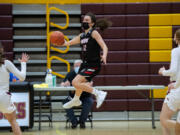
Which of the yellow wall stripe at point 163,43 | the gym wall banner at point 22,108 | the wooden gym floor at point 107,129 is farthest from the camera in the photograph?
the yellow wall stripe at point 163,43

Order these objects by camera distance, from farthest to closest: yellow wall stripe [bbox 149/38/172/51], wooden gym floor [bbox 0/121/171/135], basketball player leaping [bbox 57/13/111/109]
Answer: yellow wall stripe [bbox 149/38/172/51]
wooden gym floor [bbox 0/121/171/135]
basketball player leaping [bbox 57/13/111/109]

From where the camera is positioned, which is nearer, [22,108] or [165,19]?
[22,108]

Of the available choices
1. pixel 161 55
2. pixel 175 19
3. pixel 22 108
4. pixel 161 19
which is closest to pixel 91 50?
pixel 22 108

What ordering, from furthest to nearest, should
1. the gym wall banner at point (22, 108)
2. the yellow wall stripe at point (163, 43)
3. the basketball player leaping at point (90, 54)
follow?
the yellow wall stripe at point (163, 43), the gym wall banner at point (22, 108), the basketball player leaping at point (90, 54)

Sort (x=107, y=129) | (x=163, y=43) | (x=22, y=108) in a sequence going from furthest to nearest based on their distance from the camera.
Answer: (x=163, y=43) < (x=107, y=129) < (x=22, y=108)

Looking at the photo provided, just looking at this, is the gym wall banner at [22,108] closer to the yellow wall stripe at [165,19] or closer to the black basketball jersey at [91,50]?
the black basketball jersey at [91,50]

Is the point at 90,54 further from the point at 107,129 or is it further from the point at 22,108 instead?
the point at 107,129

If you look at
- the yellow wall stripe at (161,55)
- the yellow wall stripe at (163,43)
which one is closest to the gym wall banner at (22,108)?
the yellow wall stripe at (161,55)

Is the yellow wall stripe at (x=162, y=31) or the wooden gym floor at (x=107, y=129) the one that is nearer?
the wooden gym floor at (x=107, y=129)

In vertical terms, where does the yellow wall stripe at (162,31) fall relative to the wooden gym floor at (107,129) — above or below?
above

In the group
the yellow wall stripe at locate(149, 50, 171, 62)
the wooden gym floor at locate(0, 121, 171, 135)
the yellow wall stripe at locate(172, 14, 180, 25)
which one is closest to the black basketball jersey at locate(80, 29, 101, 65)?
the wooden gym floor at locate(0, 121, 171, 135)

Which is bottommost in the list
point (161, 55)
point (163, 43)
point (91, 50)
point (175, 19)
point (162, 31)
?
point (161, 55)

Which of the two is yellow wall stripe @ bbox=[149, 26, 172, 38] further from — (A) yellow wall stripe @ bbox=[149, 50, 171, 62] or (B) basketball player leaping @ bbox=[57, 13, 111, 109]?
(B) basketball player leaping @ bbox=[57, 13, 111, 109]

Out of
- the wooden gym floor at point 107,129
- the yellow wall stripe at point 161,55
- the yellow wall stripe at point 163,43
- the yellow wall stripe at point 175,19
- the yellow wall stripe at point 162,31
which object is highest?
the yellow wall stripe at point 175,19
